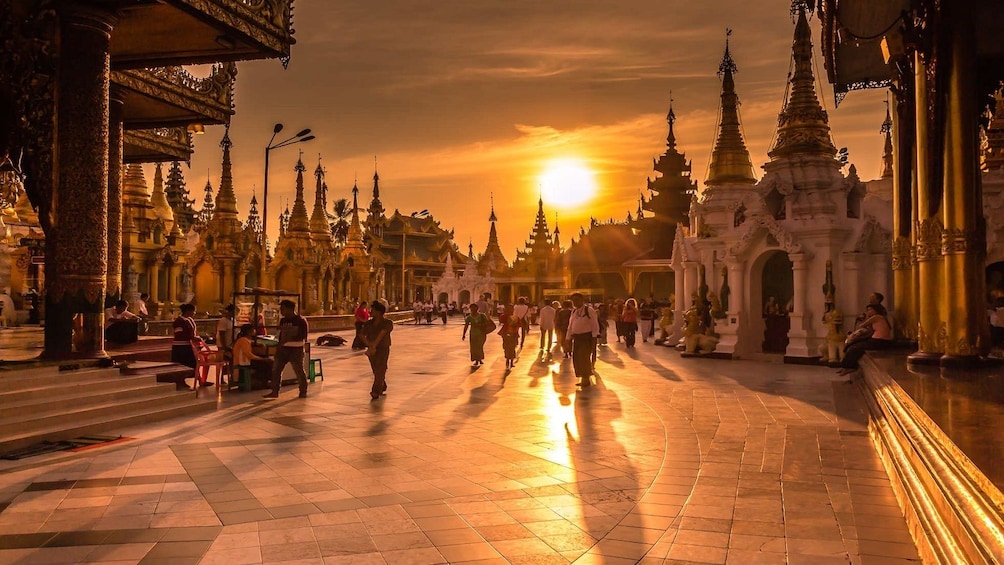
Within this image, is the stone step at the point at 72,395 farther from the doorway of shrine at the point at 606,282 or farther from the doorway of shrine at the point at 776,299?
the doorway of shrine at the point at 606,282

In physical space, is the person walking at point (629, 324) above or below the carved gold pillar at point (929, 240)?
below

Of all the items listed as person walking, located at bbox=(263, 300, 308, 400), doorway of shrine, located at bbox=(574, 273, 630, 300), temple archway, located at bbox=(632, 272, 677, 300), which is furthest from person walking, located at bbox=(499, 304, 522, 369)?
doorway of shrine, located at bbox=(574, 273, 630, 300)

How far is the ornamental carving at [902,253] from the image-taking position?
405 inches

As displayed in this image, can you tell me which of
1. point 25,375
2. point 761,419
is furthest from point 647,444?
point 25,375

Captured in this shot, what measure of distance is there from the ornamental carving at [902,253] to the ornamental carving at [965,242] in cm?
365

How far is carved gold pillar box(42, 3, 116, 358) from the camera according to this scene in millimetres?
9141

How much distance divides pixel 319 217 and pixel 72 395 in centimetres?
3885

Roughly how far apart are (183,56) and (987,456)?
12.3 m

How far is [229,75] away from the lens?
15.2 m

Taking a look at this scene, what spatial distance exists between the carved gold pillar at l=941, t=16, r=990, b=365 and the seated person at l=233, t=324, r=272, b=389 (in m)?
9.58

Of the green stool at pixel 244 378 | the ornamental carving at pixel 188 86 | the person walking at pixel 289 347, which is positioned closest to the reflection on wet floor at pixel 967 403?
the person walking at pixel 289 347

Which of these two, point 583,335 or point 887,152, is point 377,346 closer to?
point 583,335

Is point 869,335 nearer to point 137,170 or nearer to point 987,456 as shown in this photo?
point 987,456

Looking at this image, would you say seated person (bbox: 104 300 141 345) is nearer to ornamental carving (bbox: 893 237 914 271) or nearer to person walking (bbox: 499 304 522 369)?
person walking (bbox: 499 304 522 369)
